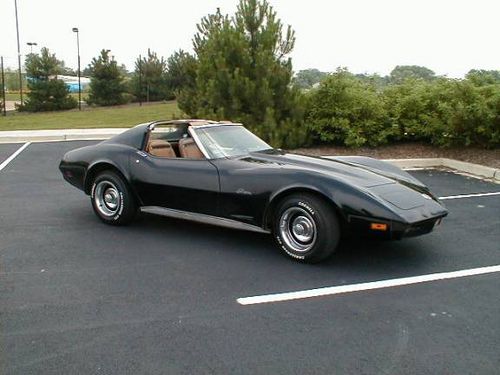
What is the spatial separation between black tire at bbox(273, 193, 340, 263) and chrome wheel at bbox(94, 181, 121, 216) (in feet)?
6.94

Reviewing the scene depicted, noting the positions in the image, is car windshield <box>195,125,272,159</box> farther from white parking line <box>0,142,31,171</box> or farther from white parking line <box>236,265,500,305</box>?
white parking line <box>0,142,31,171</box>

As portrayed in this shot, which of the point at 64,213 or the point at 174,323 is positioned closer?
the point at 174,323

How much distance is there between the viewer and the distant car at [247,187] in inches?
171

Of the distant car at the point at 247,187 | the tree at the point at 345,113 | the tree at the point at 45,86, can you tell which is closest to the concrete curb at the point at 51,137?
the tree at the point at 345,113

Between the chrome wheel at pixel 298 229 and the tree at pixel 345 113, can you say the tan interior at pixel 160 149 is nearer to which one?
the chrome wheel at pixel 298 229

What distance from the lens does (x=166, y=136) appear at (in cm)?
592

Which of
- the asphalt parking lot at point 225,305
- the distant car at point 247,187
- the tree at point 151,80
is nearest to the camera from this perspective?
the asphalt parking lot at point 225,305

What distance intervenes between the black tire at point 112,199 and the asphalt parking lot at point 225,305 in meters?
0.15

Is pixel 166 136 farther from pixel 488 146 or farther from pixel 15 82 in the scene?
pixel 15 82

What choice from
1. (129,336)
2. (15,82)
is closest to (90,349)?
(129,336)

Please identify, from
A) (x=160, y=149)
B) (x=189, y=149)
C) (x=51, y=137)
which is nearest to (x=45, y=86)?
(x=51, y=137)

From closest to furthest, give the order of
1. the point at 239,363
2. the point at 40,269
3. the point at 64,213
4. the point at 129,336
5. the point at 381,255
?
the point at 239,363, the point at 129,336, the point at 40,269, the point at 381,255, the point at 64,213

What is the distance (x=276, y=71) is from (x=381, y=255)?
7.54 metres

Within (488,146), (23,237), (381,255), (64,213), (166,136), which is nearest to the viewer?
(381,255)
